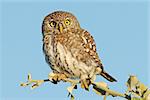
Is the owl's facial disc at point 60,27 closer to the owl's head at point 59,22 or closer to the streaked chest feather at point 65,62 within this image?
the owl's head at point 59,22

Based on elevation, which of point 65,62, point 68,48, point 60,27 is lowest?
point 65,62

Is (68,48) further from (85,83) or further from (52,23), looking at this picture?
(85,83)

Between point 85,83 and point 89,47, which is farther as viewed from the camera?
point 89,47

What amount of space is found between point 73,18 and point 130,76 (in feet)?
9.72

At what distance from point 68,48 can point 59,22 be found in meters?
0.47

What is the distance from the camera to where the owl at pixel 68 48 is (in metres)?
3.30

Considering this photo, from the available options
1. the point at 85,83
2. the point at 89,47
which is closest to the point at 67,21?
the point at 89,47

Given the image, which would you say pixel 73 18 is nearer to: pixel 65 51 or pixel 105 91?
pixel 65 51

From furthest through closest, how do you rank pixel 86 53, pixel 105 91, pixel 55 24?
pixel 55 24, pixel 86 53, pixel 105 91

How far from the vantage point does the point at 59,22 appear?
3.80 metres

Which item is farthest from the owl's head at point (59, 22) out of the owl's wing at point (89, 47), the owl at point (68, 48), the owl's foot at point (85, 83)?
the owl's foot at point (85, 83)

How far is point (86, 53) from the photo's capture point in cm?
354

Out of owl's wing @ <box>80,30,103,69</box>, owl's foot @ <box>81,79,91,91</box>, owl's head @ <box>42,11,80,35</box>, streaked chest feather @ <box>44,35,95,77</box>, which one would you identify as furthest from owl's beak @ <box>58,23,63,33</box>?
owl's foot @ <box>81,79,91,91</box>

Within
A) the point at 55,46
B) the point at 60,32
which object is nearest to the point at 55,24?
the point at 60,32
